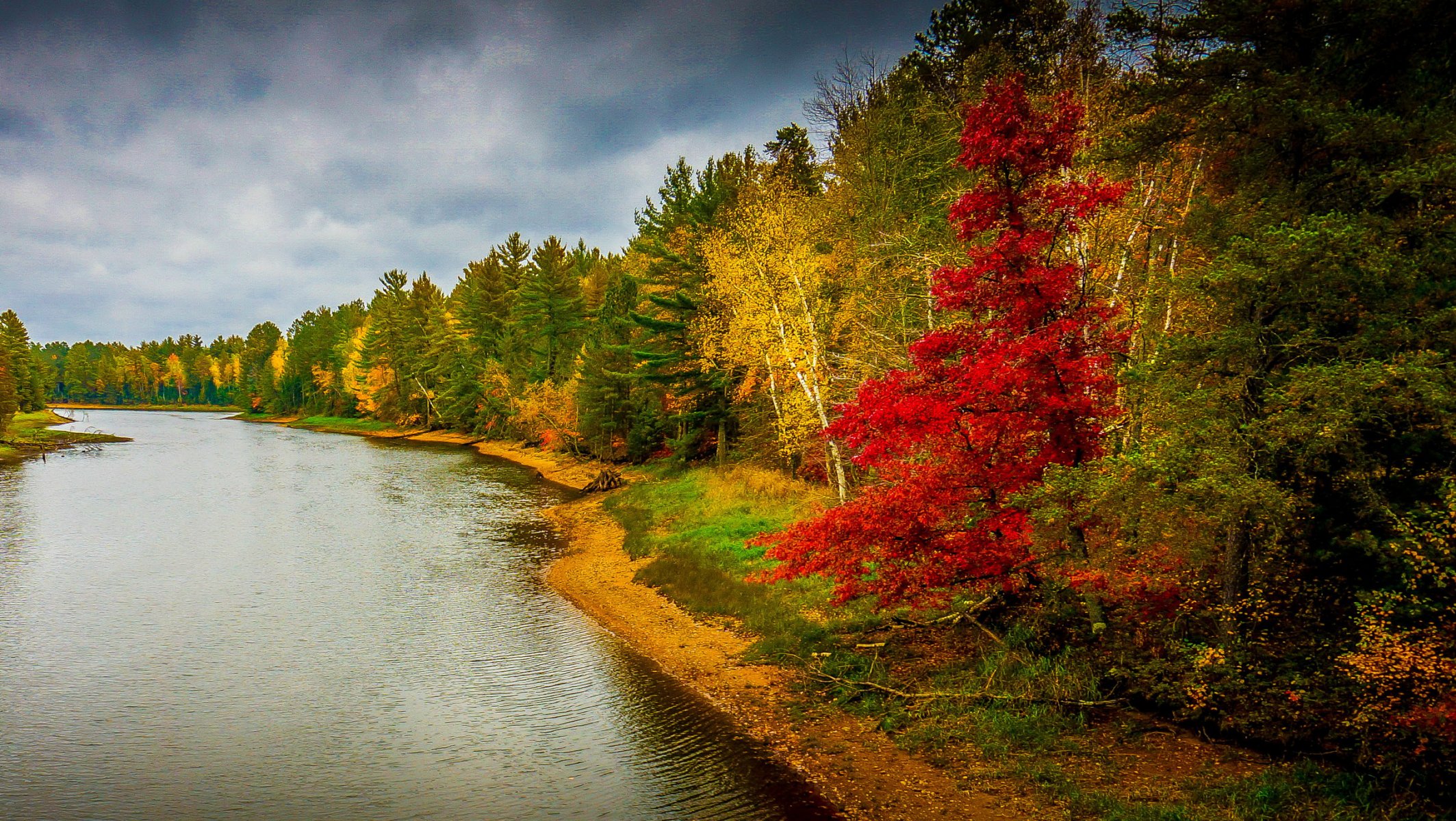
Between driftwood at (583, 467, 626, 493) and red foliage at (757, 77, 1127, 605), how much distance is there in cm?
2772

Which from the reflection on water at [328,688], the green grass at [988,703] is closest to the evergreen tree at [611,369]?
the reflection on water at [328,688]

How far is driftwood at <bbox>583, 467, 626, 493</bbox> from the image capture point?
38938 mm

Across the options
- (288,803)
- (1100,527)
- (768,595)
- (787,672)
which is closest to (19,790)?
(288,803)

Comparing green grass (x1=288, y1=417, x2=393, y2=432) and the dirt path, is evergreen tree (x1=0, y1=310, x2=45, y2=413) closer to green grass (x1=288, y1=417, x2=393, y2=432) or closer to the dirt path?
green grass (x1=288, y1=417, x2=393, y2=432)

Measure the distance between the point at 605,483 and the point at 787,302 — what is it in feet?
65.6

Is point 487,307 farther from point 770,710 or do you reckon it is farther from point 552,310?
point 770,710

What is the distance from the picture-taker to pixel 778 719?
1231cm

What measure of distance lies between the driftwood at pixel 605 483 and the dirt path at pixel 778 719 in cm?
1540

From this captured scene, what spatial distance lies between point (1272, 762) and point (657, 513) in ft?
75.1

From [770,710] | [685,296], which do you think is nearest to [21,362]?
[685,296]

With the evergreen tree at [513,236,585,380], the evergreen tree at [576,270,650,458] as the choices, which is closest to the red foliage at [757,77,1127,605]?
the evergreen tree at [576,270,650,458]

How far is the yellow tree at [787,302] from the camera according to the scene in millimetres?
22125

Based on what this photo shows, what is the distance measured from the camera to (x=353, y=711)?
13109 mm

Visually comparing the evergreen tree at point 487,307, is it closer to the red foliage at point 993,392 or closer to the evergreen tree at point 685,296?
the evergreen tree at point 685,296
